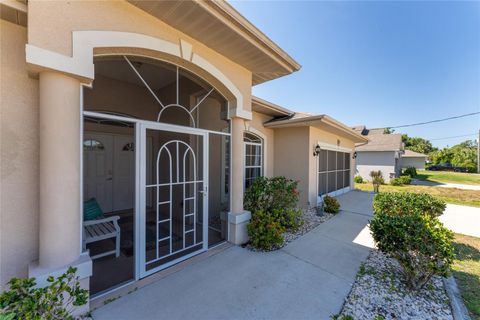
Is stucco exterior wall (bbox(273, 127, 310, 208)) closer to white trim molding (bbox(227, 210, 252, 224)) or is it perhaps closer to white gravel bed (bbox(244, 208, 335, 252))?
white gravel bed (bbox(244, 208, 335, 252))

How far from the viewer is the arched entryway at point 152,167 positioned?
3.76m

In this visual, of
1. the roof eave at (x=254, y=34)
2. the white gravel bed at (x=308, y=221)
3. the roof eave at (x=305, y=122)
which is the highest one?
the roof eave at (x=254, y=34)

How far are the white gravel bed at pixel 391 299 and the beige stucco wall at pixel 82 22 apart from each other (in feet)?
16.3

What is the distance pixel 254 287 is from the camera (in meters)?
3.06

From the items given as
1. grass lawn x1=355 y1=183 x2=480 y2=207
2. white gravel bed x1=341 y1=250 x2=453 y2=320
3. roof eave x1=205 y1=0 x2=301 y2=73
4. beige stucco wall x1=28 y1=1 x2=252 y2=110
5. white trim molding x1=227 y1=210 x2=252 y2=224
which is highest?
roof eave x1=205 y1=0 x2=301 y2=73

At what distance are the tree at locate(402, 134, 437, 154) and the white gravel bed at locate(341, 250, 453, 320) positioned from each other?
50.8 metres

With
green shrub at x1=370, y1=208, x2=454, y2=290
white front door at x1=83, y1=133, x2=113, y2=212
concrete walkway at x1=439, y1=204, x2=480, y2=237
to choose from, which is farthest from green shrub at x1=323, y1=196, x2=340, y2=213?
white front door at x1=83, y1=133, x2=113, y2=212

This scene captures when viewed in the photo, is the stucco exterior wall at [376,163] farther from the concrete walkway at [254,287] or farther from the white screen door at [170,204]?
the white screen door at [170,204]

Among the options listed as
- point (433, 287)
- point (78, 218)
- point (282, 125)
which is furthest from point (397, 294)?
point (282, 125)

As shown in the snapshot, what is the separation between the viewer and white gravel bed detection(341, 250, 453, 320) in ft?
8.45

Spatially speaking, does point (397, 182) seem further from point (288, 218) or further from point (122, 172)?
point (122, 172)

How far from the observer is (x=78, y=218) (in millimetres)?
2377

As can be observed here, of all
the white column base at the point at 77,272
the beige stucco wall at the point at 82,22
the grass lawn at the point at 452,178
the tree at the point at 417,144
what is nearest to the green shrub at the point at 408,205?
the beige stucco wall at the point at 82,22

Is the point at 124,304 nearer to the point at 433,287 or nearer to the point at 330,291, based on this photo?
the point at 330,291
